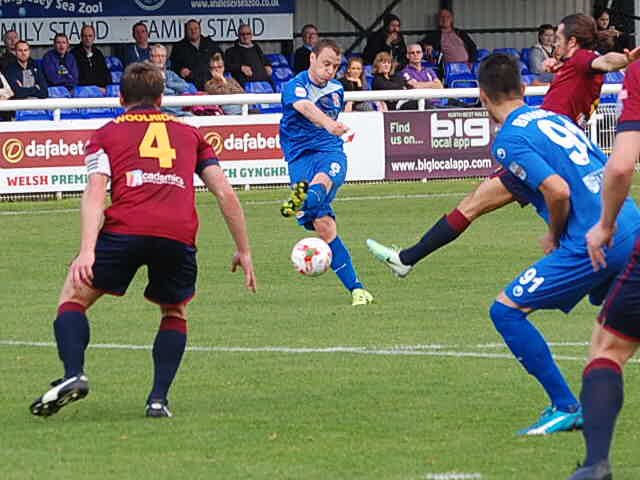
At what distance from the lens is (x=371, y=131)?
900 inches

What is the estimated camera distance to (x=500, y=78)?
782 centimetres

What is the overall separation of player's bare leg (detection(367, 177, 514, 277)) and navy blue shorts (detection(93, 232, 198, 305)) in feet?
8.46

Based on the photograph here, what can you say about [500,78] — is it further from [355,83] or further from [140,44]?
[140,44]

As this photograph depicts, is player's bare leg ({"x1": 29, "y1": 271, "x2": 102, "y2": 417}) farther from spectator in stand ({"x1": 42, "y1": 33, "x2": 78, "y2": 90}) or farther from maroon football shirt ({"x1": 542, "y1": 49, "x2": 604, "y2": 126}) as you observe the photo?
spectator in stand ({"x1": 42, "y1": 33, "x2": 78, "y2": 90})

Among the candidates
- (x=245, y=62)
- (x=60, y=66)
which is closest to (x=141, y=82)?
(x=60, y=66)

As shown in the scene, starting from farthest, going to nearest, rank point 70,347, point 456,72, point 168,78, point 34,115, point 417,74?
point 456,72
point 417,74
point 168,78
point 34,115
point 70,347

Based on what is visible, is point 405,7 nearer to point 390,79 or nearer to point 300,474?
point 390,79

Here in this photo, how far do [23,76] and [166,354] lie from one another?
52.5 ft

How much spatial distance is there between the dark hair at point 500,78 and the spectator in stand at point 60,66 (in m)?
18.2

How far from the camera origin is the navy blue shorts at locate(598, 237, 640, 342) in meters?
6.14

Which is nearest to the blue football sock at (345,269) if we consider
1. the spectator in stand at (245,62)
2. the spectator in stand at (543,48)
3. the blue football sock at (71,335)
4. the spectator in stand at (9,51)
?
the blue football sock at (71,335)

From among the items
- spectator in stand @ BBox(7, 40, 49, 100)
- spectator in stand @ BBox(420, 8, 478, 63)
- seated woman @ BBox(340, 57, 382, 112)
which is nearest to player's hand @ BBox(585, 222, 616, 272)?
seated woman @ BBox(340, 57, 382, 112)

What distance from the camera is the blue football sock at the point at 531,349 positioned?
7.79 metres

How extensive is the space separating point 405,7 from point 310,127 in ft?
66.6
